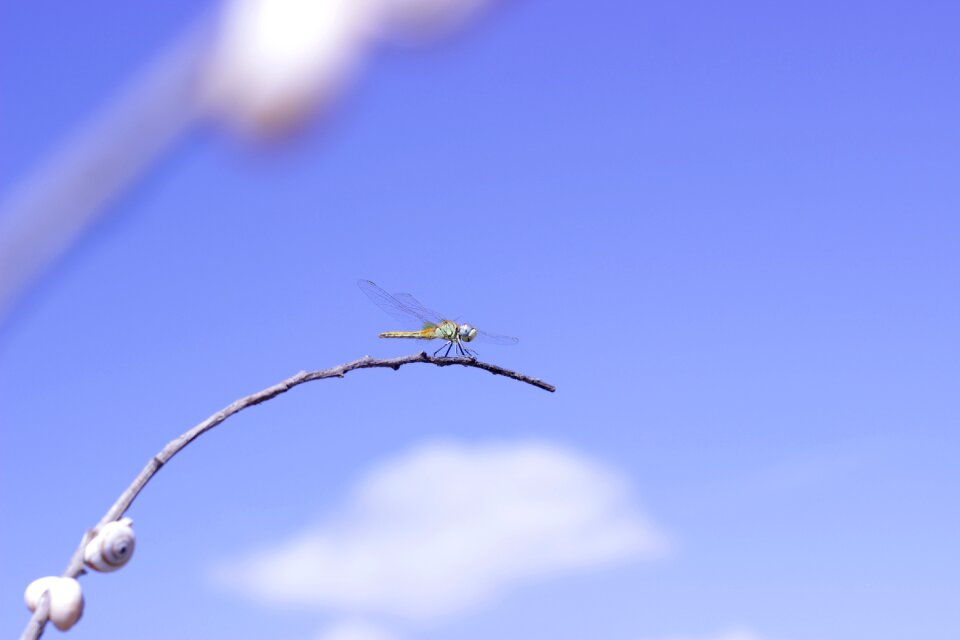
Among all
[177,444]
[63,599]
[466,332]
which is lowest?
[63,599]

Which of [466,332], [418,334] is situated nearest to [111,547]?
[466,332]

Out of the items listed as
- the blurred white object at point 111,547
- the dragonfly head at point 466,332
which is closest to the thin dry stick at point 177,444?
the blurred white object at point 111,547

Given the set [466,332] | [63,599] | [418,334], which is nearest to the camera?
[63,599]

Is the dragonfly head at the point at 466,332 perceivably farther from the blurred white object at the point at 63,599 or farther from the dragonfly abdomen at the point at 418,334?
the blurred white object at the point at 63,599

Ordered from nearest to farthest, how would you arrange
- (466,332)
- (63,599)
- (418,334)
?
(63,599), (466,332), (418,334)

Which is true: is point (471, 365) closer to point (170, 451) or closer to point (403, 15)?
point (170, 451)

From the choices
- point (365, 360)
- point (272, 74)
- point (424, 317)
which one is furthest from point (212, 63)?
point (424, 317)

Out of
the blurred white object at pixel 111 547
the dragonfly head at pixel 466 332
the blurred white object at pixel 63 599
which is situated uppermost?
the dragonfly head at pixel 466 332

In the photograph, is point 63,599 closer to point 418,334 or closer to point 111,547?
point 111,547

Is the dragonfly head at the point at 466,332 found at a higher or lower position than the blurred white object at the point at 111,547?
higher
